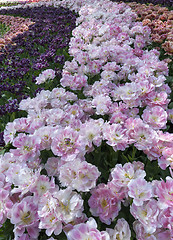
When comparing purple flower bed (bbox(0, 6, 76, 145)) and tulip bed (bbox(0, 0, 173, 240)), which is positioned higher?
tulip bed (bbox(0, 0, 173, 240))

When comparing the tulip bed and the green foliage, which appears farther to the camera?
the green foliage

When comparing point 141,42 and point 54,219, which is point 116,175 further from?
point 141,42

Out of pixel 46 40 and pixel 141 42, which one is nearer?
pixel 141 42

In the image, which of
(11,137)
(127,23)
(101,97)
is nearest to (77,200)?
(11,137)

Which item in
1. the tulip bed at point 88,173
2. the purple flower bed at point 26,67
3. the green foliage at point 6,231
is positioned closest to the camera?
the tulip bed at point 88,173

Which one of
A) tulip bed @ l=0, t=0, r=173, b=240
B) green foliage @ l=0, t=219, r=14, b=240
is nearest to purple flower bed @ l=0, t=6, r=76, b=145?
tulip bed @ l=0, t=0, r=173, b=240

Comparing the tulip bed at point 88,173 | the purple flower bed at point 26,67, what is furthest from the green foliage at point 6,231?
the purple flower bed at point 26,67

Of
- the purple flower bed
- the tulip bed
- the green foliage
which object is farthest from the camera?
the purple flower bed

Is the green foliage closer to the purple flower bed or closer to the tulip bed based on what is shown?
Answer: the tulip bed

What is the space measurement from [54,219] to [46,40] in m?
3.37

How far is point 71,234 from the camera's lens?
90cm

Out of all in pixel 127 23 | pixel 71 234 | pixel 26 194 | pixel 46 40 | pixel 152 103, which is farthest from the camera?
pixel 127 23

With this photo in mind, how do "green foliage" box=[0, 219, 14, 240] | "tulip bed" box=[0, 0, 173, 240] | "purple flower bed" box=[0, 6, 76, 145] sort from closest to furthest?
"tulip bed" box=[0, 0, 173, 240] < "green foliage" box=[0, 219, 14, 240] < "purple flower bed" box=[0, 6, 76, 145]

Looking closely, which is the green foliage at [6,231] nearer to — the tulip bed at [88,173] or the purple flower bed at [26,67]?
the tulip bed at [88,173]
